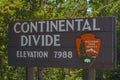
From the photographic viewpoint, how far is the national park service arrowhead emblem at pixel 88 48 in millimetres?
11813

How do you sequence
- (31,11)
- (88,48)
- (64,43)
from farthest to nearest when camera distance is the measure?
(31,11)
(64,43)
(88,48)

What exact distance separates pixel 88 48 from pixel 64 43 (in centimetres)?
75

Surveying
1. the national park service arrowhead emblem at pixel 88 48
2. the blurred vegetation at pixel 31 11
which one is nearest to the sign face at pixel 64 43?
the national park service arrowhead emblem at pixel 88 48

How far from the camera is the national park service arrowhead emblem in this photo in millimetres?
11813

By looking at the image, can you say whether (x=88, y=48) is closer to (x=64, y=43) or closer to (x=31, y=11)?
(x=64, y=43)

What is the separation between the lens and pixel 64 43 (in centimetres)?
1230

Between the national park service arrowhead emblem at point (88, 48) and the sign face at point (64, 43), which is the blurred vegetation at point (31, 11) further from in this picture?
the national park service arrowhead emblem at point (88, 48)

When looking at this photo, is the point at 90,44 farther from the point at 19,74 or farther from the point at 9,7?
the point at 19,74

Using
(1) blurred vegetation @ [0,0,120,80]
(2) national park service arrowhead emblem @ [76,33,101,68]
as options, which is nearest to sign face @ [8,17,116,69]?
(2) national park service arrowhead emblem @ [76,33,101,68]

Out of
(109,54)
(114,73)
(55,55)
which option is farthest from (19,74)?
(114,73)

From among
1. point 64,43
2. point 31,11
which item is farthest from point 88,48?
point 31,11

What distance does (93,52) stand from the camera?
38.8ft

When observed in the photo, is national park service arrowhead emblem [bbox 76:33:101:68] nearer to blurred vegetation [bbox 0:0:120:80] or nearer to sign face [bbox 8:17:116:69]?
sign face [bbox 8:17:116:69]

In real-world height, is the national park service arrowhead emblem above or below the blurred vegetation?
below
